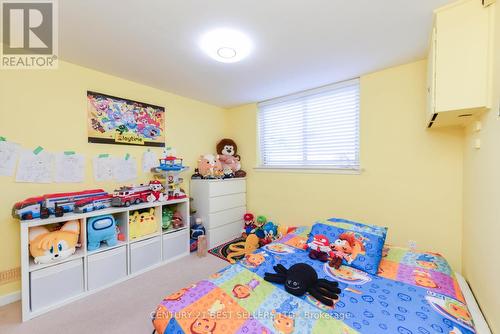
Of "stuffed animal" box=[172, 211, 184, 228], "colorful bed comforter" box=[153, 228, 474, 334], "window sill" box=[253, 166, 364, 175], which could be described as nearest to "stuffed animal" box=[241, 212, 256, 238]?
"window sill" box=[253, 166, 364, 175]

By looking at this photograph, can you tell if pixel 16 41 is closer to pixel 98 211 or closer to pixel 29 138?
pixel 29 138

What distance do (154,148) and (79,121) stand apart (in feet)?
2.75

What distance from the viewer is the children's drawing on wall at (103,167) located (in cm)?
233

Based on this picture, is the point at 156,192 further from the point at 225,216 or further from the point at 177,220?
the point at 225,216

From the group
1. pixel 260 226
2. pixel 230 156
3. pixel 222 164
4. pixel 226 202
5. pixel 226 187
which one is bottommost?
pixel 260 226

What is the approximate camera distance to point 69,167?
2.15m

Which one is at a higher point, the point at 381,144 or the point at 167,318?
the point at 381,144

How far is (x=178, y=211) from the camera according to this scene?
2943 millimetres

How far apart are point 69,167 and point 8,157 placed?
1.39ft

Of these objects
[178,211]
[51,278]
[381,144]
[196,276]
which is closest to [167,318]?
[196,276]

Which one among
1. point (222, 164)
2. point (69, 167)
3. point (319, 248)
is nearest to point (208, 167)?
point (222, 164)

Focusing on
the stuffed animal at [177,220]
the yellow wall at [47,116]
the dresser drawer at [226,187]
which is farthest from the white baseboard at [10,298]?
the dresser drawer at [226,187]

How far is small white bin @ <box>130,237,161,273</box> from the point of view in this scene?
90.5 inches

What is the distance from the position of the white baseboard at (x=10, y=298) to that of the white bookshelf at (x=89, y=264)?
1.42 ft
